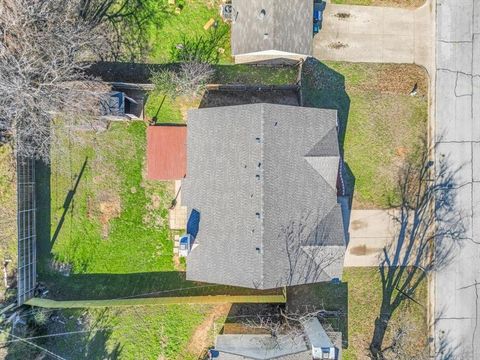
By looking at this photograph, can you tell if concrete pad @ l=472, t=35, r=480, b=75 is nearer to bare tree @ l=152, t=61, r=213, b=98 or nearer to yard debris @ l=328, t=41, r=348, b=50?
yard debris @ l=328, t=41, r=348, b=50

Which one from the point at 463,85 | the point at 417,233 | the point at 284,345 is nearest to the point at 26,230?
the point at 284,345

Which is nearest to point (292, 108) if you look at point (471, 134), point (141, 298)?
point (471, 134)

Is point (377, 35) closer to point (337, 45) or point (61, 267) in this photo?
point (337, 45)

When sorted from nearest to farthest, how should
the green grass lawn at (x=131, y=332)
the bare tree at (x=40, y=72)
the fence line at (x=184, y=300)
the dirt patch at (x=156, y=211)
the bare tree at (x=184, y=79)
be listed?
the bare tree at (x=40, y=72)
the bare tree at (x=184, y=79)
the fence line at (x=184, y=300)
the green grass lawn at (x=131, y=332)
the dirt patch at (x=156, y=211)

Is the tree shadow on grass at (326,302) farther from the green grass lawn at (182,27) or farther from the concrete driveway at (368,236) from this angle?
the green grass lawn at (182,27)

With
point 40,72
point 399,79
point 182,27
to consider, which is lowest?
point 40,72

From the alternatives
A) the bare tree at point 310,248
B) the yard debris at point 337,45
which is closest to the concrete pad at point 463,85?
the yard debris at point 337,45
